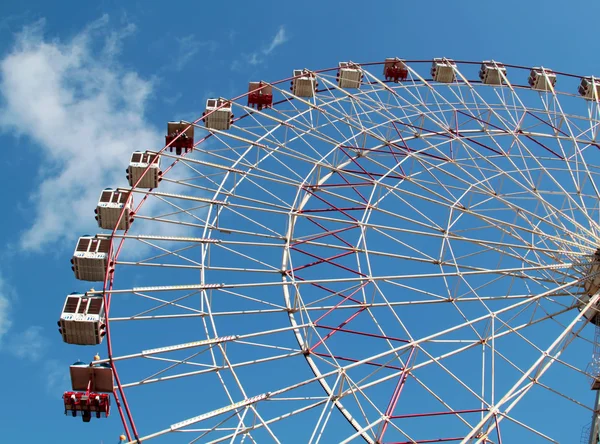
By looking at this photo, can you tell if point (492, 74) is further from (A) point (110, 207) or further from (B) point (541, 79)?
(A) point (110, 207)

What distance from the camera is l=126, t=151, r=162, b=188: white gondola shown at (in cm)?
2261

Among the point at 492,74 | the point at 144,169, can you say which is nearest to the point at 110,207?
the point at 144,169

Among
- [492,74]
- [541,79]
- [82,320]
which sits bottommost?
[82,320]

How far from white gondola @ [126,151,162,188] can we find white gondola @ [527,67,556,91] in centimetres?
1437

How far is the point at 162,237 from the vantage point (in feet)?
66.2

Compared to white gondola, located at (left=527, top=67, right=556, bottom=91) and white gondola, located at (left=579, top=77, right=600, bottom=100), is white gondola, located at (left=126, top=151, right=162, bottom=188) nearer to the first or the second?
white gondola, located at (left=527, top=67, right=556, bottom=91)

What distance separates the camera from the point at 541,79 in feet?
95.1

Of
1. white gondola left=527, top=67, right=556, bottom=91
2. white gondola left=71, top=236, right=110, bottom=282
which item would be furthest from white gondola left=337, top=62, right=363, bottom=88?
white gondola left=71, top=236, right=110, bottom=282

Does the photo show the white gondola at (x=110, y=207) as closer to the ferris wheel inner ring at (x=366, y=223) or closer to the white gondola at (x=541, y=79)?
the ferris wheel inner ring at (x=366, y=223)

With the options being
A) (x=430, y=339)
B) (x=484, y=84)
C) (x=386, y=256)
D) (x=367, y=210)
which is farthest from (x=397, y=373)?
(x=484, y=84)

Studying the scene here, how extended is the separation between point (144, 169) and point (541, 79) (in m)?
15.1

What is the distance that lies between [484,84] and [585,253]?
9.74m

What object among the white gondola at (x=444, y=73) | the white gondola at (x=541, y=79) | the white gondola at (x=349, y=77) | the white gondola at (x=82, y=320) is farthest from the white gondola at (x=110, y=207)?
the white gondola at (x=541, y=79)

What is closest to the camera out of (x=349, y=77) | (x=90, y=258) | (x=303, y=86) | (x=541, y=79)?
(x=90, y=258)
